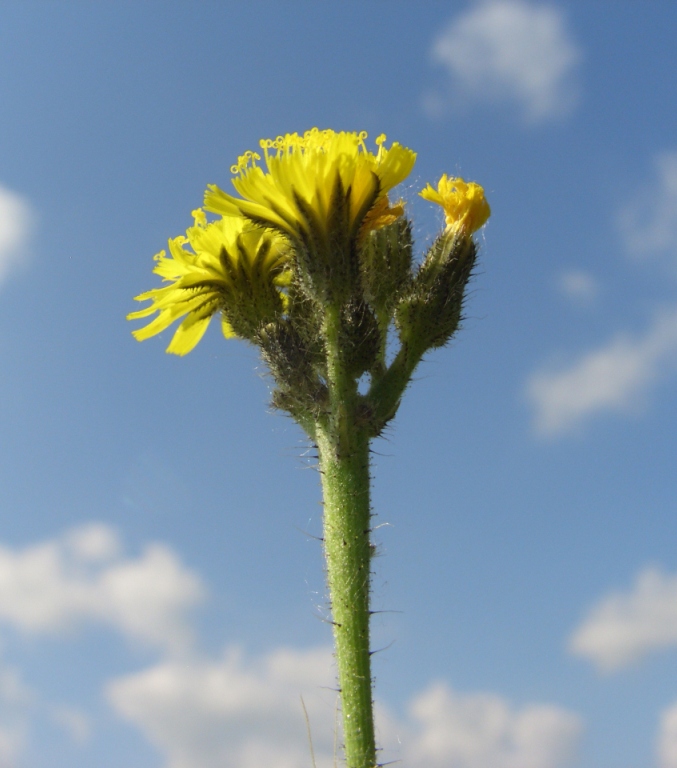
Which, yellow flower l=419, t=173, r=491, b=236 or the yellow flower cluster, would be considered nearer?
the yellow flower cluster

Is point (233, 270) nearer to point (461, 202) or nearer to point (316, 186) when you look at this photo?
point (316, 186)

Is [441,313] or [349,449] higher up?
[441,313]

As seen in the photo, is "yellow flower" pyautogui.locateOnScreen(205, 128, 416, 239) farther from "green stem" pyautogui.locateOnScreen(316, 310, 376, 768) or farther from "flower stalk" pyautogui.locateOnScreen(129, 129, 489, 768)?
"green stem" pyautogui.locateOnScreen(316, 310, 376, 768)

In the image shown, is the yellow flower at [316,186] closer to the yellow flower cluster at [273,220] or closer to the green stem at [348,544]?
the yellow flower cluster at [273,220]

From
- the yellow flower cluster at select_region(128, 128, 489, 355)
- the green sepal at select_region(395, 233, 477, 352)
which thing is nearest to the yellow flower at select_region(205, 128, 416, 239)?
the yellow flower cluster at select_region(128, 128, 489, 355)

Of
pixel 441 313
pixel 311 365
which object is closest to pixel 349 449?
pixel 311 365

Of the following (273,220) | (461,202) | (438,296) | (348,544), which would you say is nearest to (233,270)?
(273,220)

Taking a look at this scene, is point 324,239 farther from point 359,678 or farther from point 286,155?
point 359,678
